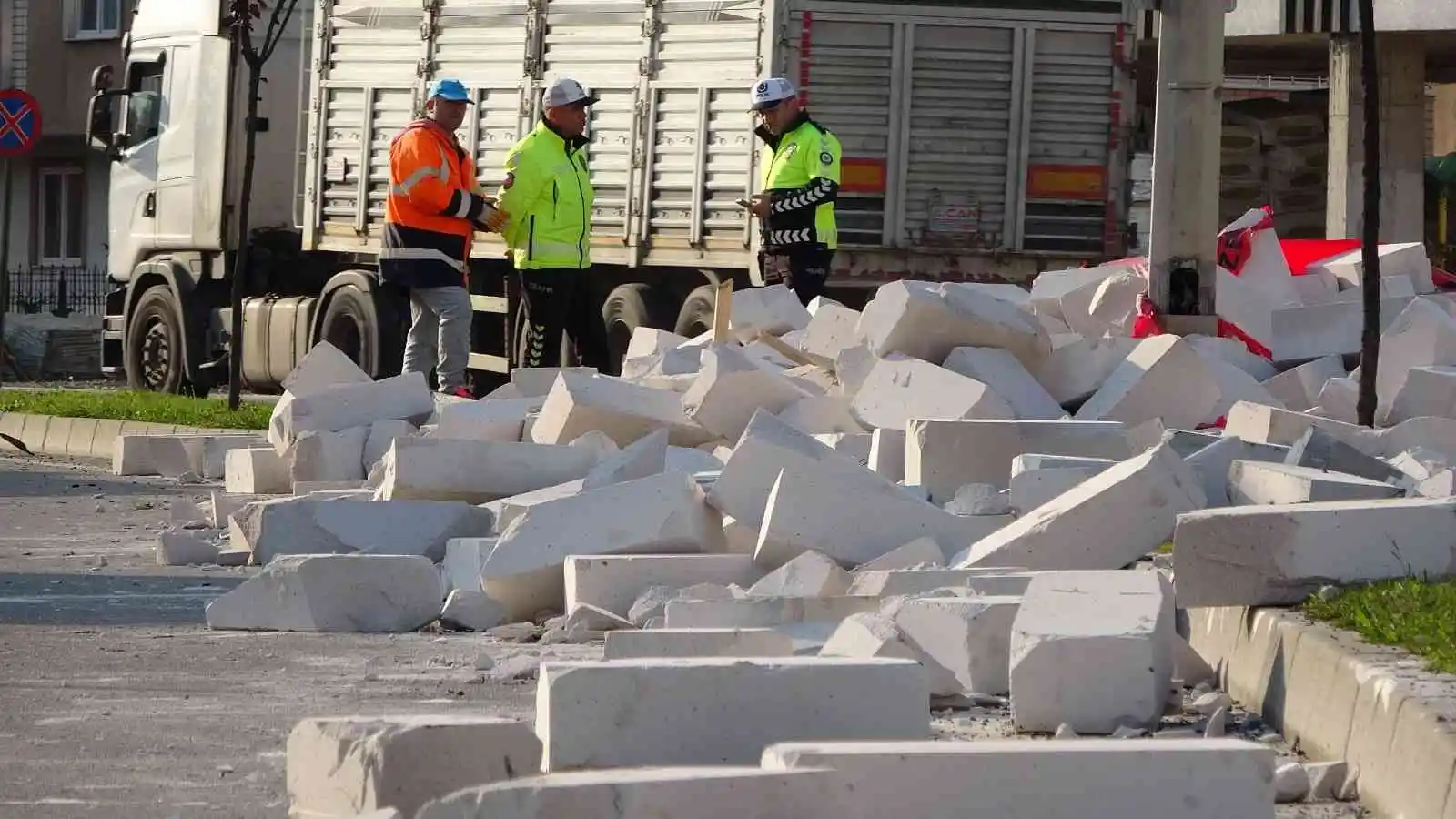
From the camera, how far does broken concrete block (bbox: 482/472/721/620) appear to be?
301 inches

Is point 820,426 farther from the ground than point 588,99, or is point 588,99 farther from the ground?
point 588,99

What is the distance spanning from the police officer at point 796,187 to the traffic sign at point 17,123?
10.6 m

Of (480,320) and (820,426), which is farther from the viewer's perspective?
(480,320)

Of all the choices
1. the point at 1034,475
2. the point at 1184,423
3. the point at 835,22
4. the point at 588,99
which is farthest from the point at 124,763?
the point at 835,22

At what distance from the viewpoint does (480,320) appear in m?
19.3

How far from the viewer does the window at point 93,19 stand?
44.3 m

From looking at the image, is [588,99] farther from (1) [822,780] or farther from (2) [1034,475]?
(1) [822,780]

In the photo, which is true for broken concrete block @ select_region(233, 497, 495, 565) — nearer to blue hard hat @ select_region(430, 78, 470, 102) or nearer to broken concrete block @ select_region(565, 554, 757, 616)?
broken concrete block @ select_region(565, 554, 757, 616)

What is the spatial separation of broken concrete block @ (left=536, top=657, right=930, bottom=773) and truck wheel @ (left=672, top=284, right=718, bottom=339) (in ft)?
38.9

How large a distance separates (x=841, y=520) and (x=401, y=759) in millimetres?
3386

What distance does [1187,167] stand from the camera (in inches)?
463

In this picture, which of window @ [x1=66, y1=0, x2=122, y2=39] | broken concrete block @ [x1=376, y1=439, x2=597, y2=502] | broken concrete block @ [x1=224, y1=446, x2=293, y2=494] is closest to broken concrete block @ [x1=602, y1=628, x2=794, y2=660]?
broken concrete block @ [x1=376, y1=439, x2=597, y2=502]

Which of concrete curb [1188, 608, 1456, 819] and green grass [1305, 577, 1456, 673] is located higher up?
green grass [1305, 577, 1456, 673]

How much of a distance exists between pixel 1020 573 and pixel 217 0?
1441cm
